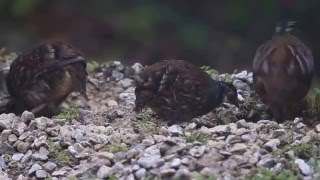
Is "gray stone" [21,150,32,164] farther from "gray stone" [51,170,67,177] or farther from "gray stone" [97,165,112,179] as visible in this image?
"gray stone" [97,165,112,179]

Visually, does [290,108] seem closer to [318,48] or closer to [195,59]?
[318,48]

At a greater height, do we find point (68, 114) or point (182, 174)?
point (182, 174)

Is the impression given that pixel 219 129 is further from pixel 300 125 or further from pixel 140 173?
pixel 140 173

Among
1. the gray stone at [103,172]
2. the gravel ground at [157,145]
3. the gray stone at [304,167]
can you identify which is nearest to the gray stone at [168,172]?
the gravel ground at [157,145]

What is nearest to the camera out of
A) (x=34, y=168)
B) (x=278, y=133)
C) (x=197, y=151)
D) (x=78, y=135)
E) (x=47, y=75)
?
(x=197, y=151)

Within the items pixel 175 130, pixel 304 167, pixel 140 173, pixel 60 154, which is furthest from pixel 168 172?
pixel 60 154

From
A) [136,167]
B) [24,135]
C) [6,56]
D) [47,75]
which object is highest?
[136,167]

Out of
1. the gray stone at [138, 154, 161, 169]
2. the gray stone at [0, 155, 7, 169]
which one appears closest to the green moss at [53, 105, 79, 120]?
the gray stone at [0, 155, 7, 169]

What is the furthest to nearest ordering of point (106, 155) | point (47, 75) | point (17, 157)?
point (47, 75)
point (17, 157)
point (106, 155)
